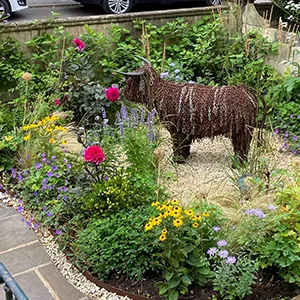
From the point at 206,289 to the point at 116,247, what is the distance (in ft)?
2.04

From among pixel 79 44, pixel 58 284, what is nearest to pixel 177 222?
pixel 58 284

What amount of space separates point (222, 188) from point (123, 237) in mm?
1140

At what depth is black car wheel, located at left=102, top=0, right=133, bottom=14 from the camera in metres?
10.3

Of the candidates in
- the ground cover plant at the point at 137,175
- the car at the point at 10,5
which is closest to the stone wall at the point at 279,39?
the ground cover plant at the point at 137,175

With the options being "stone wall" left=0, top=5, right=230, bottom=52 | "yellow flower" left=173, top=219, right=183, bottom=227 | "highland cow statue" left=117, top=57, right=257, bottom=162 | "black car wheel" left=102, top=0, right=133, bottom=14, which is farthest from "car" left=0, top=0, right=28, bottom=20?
"yellow flower" left=173, top=219, right=183, bottom=227

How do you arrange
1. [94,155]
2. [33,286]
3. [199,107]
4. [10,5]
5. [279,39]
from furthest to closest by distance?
[10,5]
[279,39]
[199,107]
[94,155]
[33,286]

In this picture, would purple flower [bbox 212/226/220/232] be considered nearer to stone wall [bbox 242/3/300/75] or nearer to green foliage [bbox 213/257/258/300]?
green foliage [bbox 213/257/258/300]

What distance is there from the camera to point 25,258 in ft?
11.0

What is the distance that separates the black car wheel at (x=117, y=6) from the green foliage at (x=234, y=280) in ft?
27.7

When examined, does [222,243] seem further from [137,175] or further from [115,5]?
[115,5]

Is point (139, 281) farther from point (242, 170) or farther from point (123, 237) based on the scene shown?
point (242, 170)

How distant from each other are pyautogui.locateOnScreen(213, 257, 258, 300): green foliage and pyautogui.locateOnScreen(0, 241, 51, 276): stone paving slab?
127 cm

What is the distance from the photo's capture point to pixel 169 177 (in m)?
3.88

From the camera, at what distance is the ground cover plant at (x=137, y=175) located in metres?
2.86
